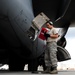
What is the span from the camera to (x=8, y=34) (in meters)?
7.45

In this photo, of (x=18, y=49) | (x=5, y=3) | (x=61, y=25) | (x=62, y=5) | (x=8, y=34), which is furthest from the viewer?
(x=61, y=25)

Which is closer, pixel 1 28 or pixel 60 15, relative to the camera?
pixel 1 28

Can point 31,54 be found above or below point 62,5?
below

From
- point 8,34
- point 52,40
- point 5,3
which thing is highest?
point 5,3

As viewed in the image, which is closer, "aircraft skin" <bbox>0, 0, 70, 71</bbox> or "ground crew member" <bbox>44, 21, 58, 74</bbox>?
"ground crew member" <bbox>44, 21, 58, 74</bbox>

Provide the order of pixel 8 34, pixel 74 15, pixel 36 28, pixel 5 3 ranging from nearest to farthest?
pixel 36 28
pixel 5 3
pixel 8 34
pixel 74 15

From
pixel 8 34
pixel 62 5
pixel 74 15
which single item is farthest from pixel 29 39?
pixel 74 15

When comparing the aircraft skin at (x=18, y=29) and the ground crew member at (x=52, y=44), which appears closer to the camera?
the ground crew member at (x=52, y=44)

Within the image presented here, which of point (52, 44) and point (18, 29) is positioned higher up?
point (18, 29)

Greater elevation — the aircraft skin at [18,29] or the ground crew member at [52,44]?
the aircraft skin at [18,29]

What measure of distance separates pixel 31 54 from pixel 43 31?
1460mm

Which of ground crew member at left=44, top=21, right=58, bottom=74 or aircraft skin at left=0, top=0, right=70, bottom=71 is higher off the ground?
aircraft skin at left=0, top=0, right=70, bottom=71

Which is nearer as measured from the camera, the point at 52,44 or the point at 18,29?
the point at 52,44

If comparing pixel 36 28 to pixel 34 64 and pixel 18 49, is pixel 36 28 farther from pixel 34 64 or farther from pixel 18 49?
pixel 34 64
